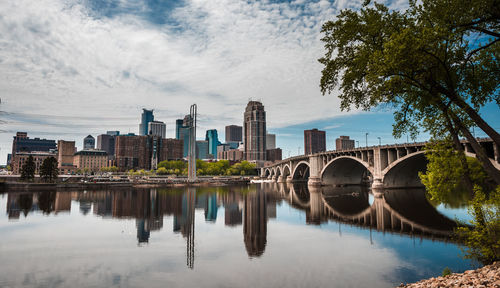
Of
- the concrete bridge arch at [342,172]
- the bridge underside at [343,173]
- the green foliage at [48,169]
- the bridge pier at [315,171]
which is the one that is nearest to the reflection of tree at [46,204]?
the green foliage at [48,169]

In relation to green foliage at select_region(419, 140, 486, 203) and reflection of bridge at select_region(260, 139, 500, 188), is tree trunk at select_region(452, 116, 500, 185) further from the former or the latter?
reflection of bridge at select_region(260, 139, 500, 188)

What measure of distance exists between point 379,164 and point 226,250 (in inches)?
2623

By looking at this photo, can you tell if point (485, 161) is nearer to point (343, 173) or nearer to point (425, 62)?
point (425, 62)

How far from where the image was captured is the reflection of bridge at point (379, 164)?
2737 inches

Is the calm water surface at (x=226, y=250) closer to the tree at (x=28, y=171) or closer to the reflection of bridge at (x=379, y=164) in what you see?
the reflection of bridge at (x=379, y=164)

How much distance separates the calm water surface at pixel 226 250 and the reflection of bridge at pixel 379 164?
27.9 metres

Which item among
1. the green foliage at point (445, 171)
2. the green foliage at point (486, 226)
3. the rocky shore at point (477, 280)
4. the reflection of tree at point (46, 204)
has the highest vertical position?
the green foliage at point (445, 171)

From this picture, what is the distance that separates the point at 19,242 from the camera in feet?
91.7

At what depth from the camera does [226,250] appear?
2506cm

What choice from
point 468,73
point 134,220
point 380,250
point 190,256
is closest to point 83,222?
point 134,220

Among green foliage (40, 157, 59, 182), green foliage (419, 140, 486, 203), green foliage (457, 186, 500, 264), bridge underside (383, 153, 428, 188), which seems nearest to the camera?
green foliage (457, 186, 500, 264)

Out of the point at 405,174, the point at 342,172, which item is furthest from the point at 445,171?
the point at 342,172

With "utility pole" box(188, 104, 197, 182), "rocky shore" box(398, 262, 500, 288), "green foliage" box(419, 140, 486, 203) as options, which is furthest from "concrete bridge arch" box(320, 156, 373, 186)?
"rocky shore" box(398, 262, 500, 288)

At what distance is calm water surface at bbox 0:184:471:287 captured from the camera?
1809cm
